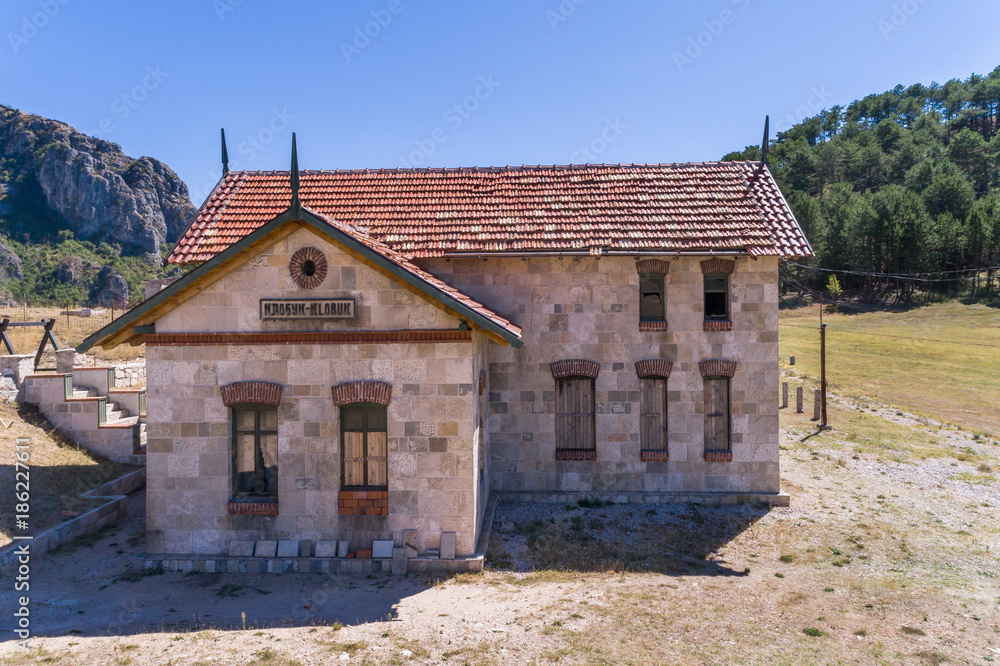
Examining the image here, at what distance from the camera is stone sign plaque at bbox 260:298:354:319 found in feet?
32.1

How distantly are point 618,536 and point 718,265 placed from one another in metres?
6.69

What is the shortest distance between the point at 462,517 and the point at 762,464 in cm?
768

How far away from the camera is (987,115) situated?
104m

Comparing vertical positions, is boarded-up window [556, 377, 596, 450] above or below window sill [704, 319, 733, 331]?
below

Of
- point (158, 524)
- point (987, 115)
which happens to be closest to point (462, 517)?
point (158, 524)

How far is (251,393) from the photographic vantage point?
9.89 m

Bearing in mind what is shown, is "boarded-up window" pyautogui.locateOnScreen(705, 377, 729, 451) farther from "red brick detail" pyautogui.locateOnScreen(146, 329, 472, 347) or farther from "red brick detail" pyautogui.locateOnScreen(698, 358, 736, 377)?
"red brick detail" pyautogui.locateOnScreen(146, 329, 472, 347)

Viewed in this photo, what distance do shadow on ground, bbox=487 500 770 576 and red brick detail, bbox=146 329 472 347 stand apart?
13.8ft

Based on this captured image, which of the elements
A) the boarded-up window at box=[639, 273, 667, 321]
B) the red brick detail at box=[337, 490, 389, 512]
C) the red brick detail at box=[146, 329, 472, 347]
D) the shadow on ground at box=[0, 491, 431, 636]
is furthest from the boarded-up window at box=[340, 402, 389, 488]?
the boarded-up window at box=[639, 273, 667, 321]

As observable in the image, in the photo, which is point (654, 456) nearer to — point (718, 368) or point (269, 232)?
point (718, 368)

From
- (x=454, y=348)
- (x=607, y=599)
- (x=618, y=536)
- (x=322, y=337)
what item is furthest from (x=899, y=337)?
(x=322, y=337)

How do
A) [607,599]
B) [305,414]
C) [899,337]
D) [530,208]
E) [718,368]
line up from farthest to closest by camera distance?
[899,337] < [530,208] < [718,368] < [305,414] < [607,599]

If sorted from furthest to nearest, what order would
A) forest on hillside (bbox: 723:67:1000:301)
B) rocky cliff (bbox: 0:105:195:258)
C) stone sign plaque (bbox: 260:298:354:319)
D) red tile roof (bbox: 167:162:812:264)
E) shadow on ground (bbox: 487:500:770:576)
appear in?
1. rocky cliff (bbox: 0:105:195:258)
2. forest on hillside (bbox: 723:67:1000:301)
3. red tile roof (bbox: 167:162:812:264)
4. shadow on ground (bbox: 487:500:770:576)
5. stone sign plaque (bbox: 260:298:354:319)

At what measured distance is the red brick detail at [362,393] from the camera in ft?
32.3
